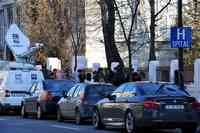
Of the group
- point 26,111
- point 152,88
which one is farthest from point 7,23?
point 152,88

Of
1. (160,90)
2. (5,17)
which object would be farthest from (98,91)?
(5,17)

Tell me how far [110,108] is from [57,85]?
25.9ft

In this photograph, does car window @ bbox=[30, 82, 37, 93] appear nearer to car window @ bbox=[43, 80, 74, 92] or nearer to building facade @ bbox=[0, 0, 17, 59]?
car window @ bbox=[43, 80, 74, 92]

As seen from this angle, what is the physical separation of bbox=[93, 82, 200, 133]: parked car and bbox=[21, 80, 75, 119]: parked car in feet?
25.3

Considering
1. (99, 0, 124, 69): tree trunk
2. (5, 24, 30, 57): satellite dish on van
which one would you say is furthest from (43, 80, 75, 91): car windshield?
(5, 24, 30, 57): satellite dish on van

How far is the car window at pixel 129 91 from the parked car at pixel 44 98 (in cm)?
774

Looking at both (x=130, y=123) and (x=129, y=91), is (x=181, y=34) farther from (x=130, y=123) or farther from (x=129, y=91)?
(x=130, y=123)

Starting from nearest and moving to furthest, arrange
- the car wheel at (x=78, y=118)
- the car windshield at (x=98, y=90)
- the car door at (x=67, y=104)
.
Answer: the car wheel at (x=78, y=118) → the car windshield at (x=98, y=90) → the car door at (x=67, y=104)

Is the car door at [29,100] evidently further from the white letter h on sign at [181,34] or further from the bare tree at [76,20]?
the bare tree at [76,20]

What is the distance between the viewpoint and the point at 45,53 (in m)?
54.6

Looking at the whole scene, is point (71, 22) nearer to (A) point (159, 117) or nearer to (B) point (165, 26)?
(B) point (165, 26)

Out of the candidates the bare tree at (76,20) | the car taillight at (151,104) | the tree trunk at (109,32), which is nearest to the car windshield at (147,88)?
the car taillight at (151,104)

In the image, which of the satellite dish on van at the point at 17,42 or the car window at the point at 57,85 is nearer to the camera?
the car window at the point at 57,85

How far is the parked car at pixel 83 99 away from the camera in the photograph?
23.2 m
